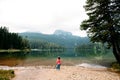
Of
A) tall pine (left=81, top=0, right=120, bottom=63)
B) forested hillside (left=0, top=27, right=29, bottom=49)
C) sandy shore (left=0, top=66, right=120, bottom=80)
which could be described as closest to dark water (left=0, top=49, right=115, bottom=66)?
tall pine (left=81, top=0, right=120, bottom=63)

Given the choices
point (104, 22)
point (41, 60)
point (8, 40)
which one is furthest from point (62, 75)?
point (8, 40)

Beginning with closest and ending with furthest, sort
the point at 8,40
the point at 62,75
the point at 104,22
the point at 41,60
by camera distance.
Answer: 1. the point at 62,75
2. the point at 104,22
3. the point at 41,60
4. the point at 8,40

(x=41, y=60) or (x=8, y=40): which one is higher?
(x=8, y=40)

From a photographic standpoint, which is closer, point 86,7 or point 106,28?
point 106,28

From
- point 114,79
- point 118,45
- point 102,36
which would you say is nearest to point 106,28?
point 102,36

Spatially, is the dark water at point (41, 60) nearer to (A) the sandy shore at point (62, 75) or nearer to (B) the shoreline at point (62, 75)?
(B) the shoreline at point (62, 75)

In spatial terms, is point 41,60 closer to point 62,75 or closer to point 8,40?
point 62,75

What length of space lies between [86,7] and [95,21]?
3119 mm

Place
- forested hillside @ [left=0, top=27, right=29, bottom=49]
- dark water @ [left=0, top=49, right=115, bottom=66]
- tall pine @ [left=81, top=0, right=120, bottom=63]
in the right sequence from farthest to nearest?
1. forested hillside @ [left=0, top=27, right=29, bottom=49]
2. dark water @ [left=0, top=49, right=115, bottom=66]
3. tall pine @ [left=81, top=0, right=120, bottom=63]

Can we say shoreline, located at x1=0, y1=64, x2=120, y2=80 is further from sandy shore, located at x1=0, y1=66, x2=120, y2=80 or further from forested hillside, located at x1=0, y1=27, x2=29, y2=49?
forested hillside, located at x1=0, y1=27, x2=29, y2=49

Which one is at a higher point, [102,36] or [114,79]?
[102,36]

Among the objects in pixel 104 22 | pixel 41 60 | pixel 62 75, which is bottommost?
pixel 62 75

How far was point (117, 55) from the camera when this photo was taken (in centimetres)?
3794

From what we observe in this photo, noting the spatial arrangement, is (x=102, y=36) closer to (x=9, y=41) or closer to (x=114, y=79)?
(x=114, y=79)
